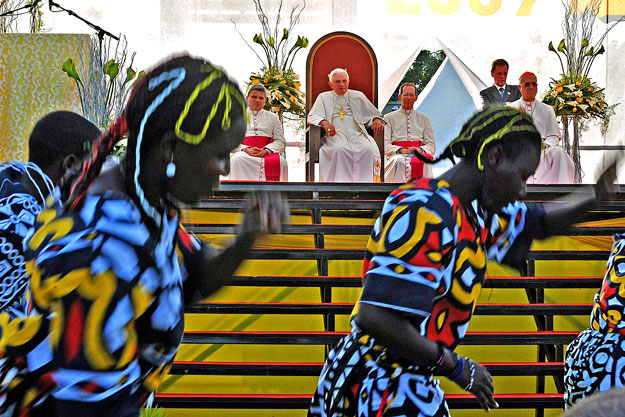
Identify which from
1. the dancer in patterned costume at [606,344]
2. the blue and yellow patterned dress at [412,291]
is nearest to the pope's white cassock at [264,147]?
the dancer in patterned costume at [606,344]

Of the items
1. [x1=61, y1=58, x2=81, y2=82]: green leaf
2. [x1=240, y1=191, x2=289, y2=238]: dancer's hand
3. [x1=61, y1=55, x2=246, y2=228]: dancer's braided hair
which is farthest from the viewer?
[x1=61, y1=58, x2=81, y2=82]: green leaf

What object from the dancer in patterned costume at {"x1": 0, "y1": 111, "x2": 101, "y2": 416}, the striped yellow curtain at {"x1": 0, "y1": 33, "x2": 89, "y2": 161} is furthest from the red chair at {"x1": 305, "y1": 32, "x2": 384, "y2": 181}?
the dancer in patterned costume at {"x1": 0, "y1": 111, "x2": 101, "y2": 416}

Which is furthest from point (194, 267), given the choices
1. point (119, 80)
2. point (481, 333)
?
point (119, 80)

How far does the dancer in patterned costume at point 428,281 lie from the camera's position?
177 centimetres

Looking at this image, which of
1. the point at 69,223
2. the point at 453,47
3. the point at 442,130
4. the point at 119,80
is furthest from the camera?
the point at 453,47

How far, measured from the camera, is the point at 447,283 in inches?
72.8

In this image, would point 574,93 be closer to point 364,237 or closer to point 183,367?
point 364,237

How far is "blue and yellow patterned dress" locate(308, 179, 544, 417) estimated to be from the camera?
1.78 meters

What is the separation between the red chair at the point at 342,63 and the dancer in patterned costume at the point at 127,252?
7577mm

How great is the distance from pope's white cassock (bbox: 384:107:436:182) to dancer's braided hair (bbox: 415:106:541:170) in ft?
21.3

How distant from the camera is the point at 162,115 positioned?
1.48 m

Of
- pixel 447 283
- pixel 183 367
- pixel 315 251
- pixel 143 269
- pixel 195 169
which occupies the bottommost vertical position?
pixel 183 367

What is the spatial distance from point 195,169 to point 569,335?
390cm

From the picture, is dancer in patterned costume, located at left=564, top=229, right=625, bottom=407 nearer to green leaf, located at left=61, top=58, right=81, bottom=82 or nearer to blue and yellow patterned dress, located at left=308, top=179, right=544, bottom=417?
blue and yellow patterned dress, located at left=308, top=179, right=544, bottom=417
